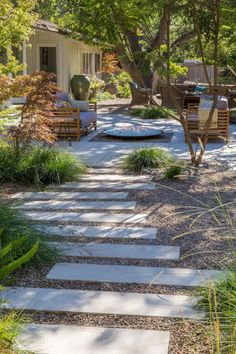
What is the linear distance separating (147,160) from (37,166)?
1.91 m

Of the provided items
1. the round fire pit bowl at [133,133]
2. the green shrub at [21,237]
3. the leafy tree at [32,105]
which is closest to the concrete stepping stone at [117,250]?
the green shrub at [21,237]

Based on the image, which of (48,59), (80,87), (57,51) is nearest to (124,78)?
(57,51)

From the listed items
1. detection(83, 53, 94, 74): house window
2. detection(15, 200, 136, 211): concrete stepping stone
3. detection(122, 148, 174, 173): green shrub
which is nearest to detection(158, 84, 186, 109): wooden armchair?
detection(83, 53, 94, 74): house window

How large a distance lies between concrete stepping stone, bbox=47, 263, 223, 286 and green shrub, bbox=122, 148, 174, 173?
182 inches

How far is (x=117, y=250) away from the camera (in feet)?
17.9

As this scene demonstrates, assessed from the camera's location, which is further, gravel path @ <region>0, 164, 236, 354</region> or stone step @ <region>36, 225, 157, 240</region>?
stone step @ <region>36, 225, 157, 240</region>

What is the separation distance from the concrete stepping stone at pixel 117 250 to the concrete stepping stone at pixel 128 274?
287 millimetres

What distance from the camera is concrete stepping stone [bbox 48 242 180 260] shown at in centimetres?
528

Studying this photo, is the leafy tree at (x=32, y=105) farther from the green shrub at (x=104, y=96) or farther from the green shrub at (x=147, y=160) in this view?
the green shrub at (x=104, y=96)

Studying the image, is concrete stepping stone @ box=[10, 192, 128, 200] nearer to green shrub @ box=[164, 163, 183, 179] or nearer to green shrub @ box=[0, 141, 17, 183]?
green shrub @ box=[0, 141, 17, 183]

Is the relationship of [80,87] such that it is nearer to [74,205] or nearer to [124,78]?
[124,78]

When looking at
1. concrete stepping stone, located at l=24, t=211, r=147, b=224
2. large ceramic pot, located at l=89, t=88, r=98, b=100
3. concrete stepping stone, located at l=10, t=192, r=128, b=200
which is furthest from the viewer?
large ceramic pot, located at l=89, t=88, r=98, b=100

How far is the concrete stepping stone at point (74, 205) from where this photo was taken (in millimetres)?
7160

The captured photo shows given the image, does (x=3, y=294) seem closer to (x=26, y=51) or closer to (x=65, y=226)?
(x=65, y=226)
